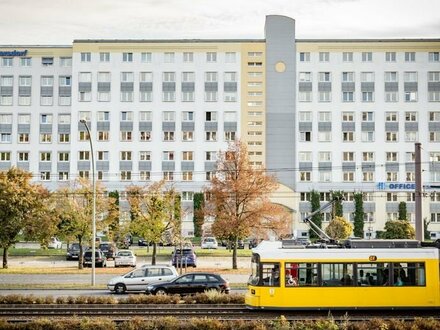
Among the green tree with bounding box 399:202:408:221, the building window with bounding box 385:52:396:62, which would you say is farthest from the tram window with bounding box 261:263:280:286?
the building window with bounding box 385:52:396:62

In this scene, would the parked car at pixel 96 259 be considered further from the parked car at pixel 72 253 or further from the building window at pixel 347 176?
the building window at pixel 347 176

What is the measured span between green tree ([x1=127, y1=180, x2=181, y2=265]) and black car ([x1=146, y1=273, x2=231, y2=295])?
65.4 ft

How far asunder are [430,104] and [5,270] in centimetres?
6283

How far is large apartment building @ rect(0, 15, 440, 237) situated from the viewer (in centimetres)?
9500

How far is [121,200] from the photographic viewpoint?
95250 mm

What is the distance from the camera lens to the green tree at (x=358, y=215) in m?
93.5

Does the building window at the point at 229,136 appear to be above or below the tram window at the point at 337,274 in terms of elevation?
above

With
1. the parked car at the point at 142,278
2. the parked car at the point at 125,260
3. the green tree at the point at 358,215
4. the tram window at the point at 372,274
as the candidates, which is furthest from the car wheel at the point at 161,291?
the green tree at the point at 358,215

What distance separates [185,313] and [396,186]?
230ft

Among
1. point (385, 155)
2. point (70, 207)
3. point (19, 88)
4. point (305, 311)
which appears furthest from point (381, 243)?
point (19, 88)

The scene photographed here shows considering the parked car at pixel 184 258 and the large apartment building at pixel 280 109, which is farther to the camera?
the large apartment building at pixel 280 109

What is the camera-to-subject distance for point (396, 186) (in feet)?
312

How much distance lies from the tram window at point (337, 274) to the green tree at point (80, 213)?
30.3m

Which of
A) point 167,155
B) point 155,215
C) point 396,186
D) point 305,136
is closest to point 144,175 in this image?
point 167,155
